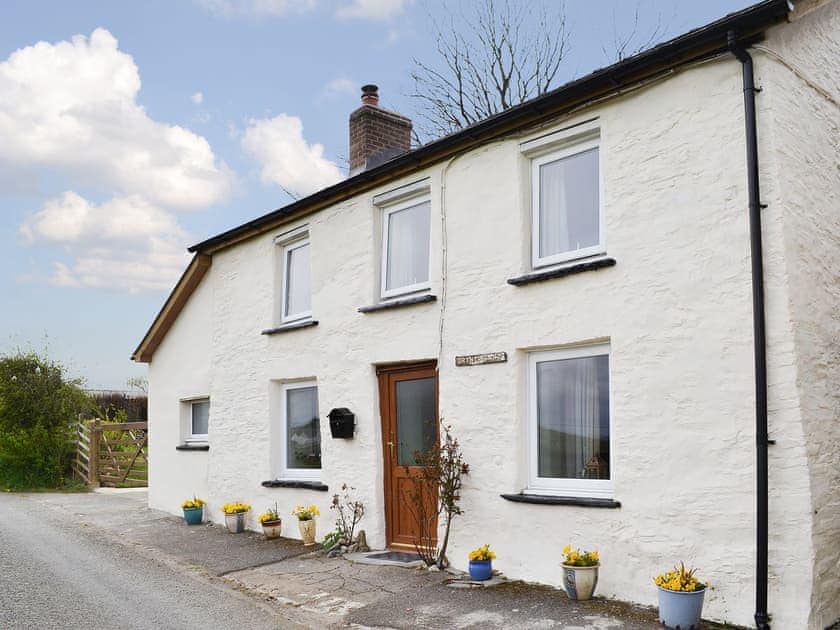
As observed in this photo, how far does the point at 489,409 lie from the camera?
874cm

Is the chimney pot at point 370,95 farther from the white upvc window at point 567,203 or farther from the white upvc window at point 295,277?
the white upvc window at point 567,203

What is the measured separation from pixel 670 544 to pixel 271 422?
6977mm

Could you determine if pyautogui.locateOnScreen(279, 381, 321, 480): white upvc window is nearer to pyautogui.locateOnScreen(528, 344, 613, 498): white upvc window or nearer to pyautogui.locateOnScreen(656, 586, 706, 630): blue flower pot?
pyautogui.locateOnScreen(528, 344, 613, 498): white upvc window

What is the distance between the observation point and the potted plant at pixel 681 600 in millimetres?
6414

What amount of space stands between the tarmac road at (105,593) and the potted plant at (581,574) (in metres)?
2.54

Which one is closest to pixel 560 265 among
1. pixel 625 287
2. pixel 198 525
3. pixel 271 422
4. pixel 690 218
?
pixel 625 287

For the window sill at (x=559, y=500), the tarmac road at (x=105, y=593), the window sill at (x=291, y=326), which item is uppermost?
the window sill at (x=291, y=326)

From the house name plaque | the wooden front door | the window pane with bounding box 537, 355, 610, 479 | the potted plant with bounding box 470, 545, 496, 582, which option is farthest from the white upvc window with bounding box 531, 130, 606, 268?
the potted plant with bounding box 470, 545, 496, 582

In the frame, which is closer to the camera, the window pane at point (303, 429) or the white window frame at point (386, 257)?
the white window frame at point (386, 257)

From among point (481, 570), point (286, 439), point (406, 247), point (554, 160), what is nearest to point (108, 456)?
point (286, 439)

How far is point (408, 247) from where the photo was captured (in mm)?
10398

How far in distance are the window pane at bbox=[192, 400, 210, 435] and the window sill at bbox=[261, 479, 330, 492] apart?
3057 mm

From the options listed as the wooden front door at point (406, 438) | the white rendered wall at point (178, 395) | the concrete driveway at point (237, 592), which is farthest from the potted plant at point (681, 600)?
the white rendered wall at point (178, 395)

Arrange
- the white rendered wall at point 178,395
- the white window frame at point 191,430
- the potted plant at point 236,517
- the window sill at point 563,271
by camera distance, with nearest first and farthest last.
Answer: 1. the window sill at point 563,271
2. the potted plant at point 236,517
3. the white rendered wall at point 178,395
4. the white window frame at point 191,430
